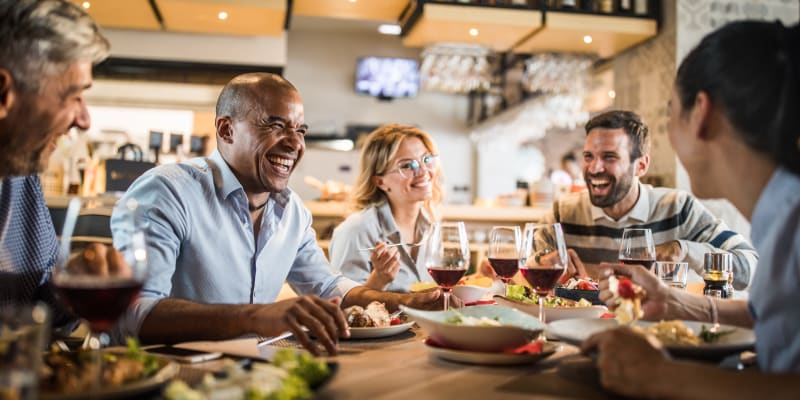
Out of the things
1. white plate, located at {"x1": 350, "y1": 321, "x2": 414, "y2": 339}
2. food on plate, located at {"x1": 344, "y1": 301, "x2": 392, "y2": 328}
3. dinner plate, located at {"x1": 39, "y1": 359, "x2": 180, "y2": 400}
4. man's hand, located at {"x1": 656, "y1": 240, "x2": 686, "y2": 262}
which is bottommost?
white plate, located at {"x1": 350, "y1": 321, "x2": 414, "y2": 339}

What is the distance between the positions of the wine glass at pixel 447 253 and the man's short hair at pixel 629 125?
1.65 m

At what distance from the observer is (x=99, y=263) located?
0.91 metres

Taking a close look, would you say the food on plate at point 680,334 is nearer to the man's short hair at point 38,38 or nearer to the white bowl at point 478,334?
the white bowl at point 478,334

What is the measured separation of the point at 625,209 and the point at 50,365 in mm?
2475

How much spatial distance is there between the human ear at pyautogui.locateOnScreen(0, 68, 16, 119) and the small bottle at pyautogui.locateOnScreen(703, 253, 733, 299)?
1748 millimetres

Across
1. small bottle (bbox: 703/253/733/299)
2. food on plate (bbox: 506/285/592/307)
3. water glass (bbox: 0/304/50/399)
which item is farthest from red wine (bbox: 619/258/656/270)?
water glass (bbox: 0/304/50/399)

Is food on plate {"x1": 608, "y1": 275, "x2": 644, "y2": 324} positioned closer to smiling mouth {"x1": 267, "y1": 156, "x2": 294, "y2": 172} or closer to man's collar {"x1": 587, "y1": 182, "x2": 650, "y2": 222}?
smiling mouth {"x1": 267, "y1": 156, "x2": 294, "y2": 172}

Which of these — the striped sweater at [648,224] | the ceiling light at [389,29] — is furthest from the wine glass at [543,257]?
the ceiling light at [389,29]

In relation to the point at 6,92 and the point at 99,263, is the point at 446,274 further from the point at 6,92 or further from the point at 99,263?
the point at 6,92

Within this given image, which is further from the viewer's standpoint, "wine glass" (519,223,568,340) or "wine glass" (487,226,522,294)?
"wine glass" (487,226,522,294)

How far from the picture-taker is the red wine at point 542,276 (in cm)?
134

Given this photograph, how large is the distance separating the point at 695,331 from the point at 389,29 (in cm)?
724

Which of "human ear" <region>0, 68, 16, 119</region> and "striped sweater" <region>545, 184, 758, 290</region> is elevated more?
"human ear" <region>0, 68, 16, 119</region>

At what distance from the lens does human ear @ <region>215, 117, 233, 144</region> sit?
2.06 meters
